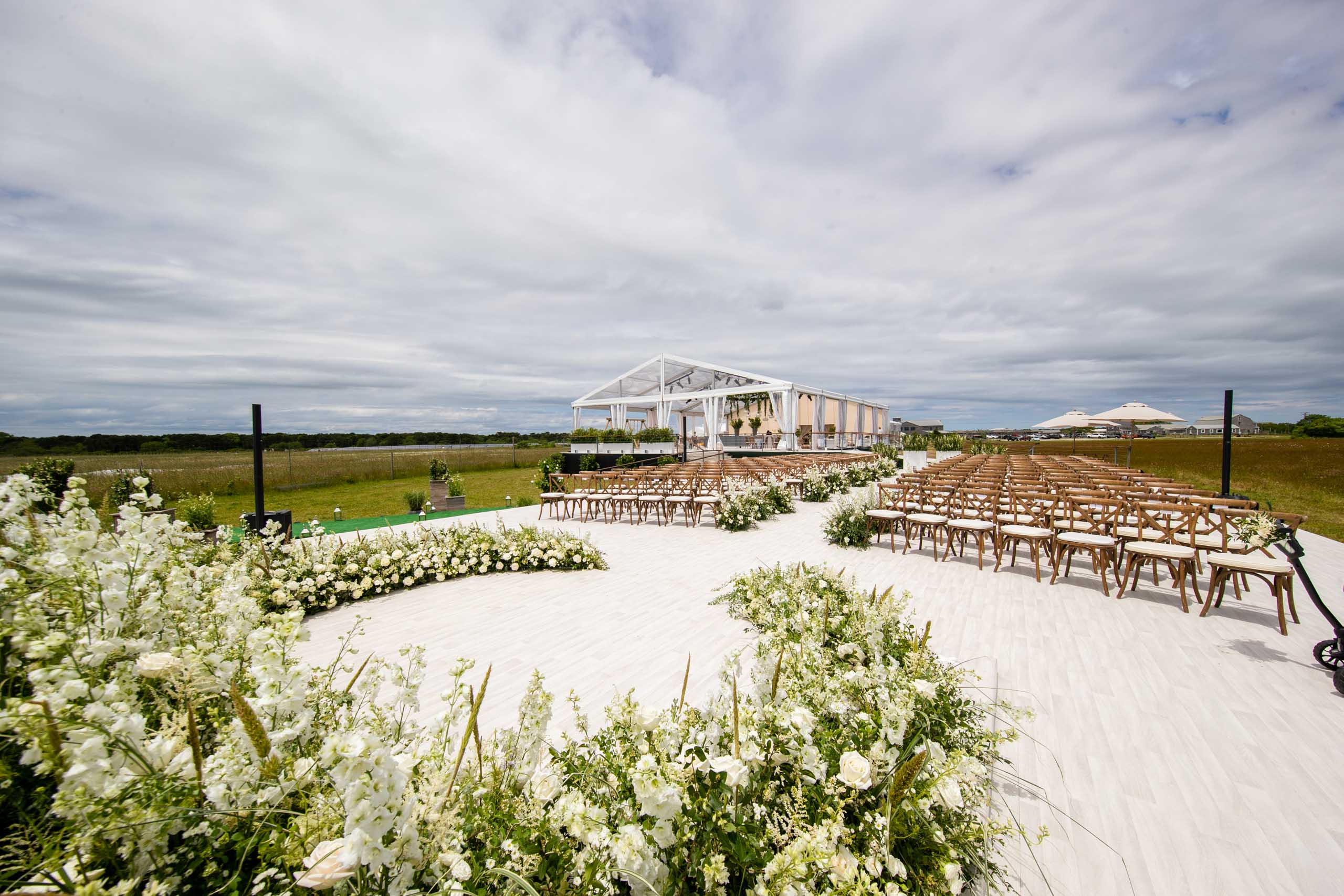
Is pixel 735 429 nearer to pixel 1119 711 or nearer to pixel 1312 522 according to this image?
pixel 1312 522

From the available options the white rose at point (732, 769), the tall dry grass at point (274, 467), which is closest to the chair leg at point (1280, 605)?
the white rose at point (732, 769)

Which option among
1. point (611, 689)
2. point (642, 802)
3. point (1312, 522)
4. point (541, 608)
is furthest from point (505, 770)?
point (1312, 522)

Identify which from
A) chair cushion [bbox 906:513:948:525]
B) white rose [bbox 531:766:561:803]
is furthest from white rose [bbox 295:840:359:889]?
chair cushion [bbox 906:513:948:525]

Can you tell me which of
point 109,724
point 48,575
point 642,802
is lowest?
point 642,802

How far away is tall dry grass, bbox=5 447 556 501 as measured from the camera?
14.5 metres

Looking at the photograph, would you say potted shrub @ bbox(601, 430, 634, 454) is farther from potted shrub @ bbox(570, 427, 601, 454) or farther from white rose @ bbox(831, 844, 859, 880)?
white rose @ bbox(831, 844, 859, 880)

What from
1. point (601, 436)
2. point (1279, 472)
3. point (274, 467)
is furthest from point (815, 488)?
point (274, 467)

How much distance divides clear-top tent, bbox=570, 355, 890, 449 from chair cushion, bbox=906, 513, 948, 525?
14950 mm

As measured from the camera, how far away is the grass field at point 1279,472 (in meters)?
11.5

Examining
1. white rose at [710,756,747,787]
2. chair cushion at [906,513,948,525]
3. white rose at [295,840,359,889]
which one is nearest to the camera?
white rose at [295,840,359,889]

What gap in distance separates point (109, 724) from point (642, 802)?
1.28 metres

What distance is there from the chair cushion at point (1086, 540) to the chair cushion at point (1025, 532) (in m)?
0.13

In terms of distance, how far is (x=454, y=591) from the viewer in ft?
19.8

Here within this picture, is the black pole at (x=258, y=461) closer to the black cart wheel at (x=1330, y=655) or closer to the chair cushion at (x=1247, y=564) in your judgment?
the black cart wheel at (x=1330, y=655)
